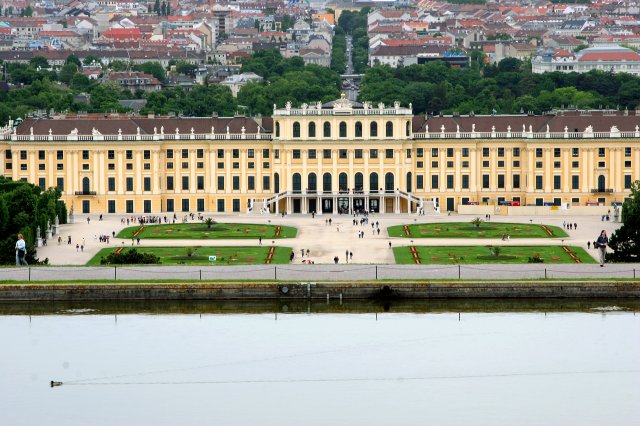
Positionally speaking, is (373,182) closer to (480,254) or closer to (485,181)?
(485,181)

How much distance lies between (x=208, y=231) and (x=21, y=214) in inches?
576

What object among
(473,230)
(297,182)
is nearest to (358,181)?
(297,182)

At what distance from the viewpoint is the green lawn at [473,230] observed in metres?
106

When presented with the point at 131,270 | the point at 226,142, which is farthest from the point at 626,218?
the point at 226,142

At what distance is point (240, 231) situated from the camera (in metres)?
109

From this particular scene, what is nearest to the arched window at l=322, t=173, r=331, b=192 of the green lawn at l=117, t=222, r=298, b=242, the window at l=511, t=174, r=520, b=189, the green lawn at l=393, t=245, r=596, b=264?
the window at l=511, t=174, r=520, b=189

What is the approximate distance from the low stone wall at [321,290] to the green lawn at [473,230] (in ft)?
77.9

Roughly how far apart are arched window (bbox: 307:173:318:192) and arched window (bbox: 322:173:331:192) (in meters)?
0.41

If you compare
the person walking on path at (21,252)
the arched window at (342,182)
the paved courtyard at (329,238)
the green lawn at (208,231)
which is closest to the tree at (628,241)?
the paved courtyard at (329,238)

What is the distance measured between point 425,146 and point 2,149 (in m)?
24.5

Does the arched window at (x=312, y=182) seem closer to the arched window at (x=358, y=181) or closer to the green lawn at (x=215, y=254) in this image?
the arched window at (x=358, y=181)

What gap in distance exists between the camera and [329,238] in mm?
105500

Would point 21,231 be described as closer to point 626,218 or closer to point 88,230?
point 88,230

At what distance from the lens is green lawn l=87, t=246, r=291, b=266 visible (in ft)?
306
